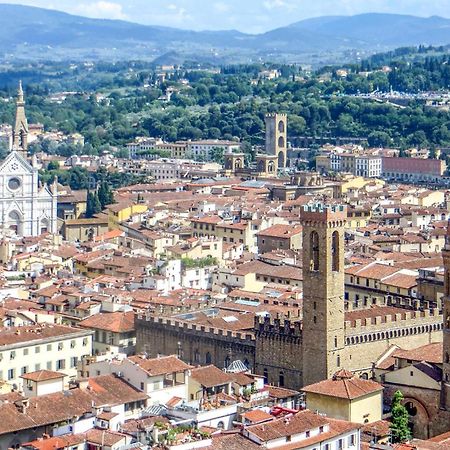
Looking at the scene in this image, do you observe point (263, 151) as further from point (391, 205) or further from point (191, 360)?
point (191, 360)

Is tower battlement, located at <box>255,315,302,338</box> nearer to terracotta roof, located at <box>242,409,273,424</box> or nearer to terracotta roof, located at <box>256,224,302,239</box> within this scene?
terracotta roof, located at <box>242,409,273,424</box>

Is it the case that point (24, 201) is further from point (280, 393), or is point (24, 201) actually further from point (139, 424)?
point (139, 424)

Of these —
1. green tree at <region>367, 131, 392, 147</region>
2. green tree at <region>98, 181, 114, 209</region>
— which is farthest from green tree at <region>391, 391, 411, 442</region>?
green tree at <region>367, 131, 392, 147</region>

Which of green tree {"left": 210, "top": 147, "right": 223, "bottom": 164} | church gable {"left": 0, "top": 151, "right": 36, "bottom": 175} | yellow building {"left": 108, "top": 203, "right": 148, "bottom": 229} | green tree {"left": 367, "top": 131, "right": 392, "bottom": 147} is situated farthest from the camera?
green tree {"left": 367, "top": 131, "right": 392, "bottom": 147}

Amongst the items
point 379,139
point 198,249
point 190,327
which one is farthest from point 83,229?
point 379,139

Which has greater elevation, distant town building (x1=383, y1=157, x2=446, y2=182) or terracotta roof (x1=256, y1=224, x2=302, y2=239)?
terracotta roof (x1=256, y1=224, x2=302, y2=239)

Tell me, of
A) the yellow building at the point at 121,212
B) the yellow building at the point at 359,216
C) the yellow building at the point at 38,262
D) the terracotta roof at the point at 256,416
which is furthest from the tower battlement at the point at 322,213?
the yellow building at the point at 121,212
